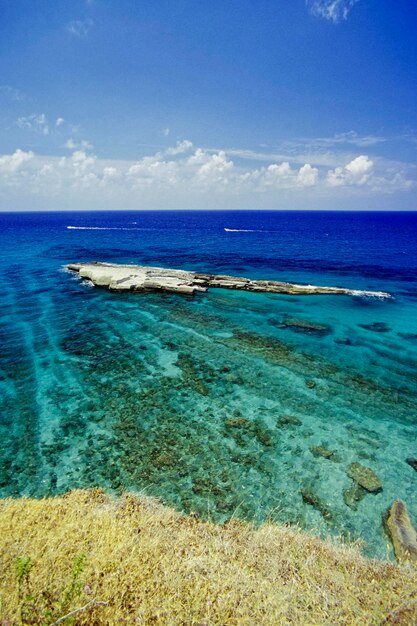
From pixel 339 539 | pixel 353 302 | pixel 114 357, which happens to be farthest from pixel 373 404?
pixel 353 302

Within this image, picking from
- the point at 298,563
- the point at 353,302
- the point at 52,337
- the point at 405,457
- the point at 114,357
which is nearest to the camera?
the point at 298,563

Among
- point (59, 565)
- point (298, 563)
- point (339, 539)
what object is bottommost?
point (339, 539)

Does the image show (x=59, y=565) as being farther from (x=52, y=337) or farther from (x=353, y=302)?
(x=353, y=302)

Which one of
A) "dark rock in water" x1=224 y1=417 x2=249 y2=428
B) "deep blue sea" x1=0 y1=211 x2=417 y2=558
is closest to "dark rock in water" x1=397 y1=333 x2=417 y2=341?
"deep blue sea" x1=0 y1=211 x2=417 y2=558

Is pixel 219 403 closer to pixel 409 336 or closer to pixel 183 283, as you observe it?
pixel 409 336

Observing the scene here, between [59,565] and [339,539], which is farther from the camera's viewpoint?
[339,539]

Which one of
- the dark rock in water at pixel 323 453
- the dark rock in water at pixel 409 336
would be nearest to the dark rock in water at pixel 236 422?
the dark rock in water at pixel 323 453

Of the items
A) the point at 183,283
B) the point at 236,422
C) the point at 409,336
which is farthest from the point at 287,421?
the point at 183,283
